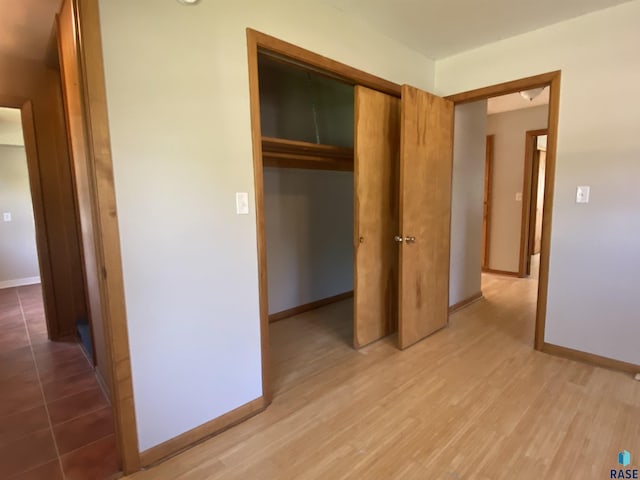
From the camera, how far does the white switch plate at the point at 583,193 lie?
246cm

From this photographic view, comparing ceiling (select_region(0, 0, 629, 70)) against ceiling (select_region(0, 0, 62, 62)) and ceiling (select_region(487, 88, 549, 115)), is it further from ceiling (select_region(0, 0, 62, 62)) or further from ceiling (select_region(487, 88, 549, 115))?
ceiling (select_region(487, 88, 549, 115))

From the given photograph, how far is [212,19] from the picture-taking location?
1.69 metres

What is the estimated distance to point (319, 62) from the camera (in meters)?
2.16

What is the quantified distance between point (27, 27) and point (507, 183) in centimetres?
561

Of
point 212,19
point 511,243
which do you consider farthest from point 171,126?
point 511,243

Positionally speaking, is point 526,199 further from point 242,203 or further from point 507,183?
point 242,203

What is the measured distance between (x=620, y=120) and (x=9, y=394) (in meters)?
4.44

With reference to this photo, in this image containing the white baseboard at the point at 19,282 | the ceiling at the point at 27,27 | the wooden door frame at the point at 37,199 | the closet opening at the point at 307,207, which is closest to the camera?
the ceiling at the point at 27,27

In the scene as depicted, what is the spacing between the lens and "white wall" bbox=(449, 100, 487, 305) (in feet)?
11.6

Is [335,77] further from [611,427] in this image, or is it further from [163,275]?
[611,427]

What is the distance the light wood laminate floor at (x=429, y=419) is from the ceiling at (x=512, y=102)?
10.1 ft

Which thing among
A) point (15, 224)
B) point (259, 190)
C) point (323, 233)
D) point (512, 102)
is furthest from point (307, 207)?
point (15, 224)

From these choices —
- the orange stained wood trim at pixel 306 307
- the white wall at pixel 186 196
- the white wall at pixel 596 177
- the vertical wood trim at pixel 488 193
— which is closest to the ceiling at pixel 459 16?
the white wall at pixel 596 177

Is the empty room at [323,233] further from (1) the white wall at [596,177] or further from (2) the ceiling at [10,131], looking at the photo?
(2) the ceiling at [10,131]
